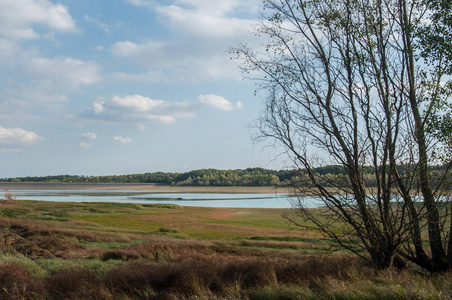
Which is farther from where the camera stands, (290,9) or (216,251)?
(216,251)

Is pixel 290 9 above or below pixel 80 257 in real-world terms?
above

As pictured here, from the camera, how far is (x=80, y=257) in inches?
793

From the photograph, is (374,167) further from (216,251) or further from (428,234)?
(216,251)

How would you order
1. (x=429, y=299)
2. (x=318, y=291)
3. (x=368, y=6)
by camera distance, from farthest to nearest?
(x=368, y=6), (x=318, y=291), (x=429, y=299)

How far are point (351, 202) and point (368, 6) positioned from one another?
6105 mm

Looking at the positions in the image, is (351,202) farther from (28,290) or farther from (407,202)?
(28,290)

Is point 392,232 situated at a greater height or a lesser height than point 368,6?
lesser

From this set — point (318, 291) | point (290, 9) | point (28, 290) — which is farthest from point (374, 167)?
point (28, 290)

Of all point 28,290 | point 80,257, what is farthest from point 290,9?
point 80,257

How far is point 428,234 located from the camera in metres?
12.8

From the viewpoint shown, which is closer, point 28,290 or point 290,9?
point 28,290

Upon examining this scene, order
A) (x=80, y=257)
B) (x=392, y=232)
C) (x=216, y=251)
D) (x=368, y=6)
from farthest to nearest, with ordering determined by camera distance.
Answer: (x=216, y=251)
(x=80, y=257)
(x=368, y=6)
(x=392, y=232)

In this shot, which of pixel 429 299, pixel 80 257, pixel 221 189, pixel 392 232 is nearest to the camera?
pixel 429 299

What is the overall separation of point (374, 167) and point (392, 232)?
1931 millimetres
